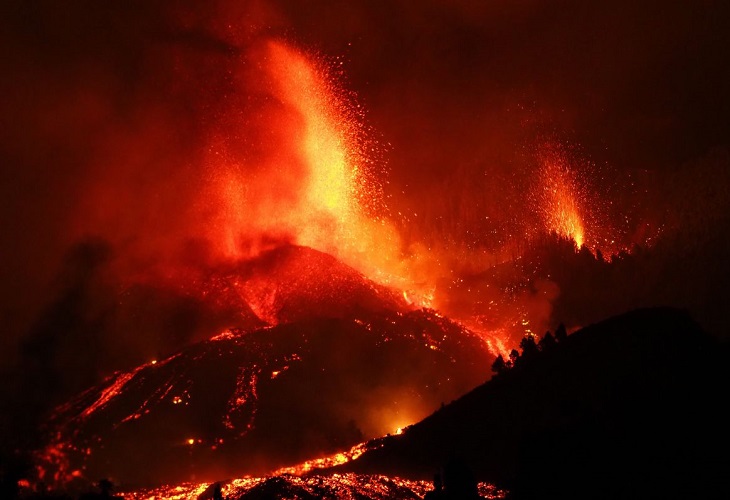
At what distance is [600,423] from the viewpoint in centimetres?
4250

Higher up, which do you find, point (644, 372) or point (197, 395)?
point (197, 395)

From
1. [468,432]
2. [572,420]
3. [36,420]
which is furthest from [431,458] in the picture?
[36,420]

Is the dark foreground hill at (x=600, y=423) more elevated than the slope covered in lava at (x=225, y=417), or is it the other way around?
the slope covered in lava at (x=225, y=417)

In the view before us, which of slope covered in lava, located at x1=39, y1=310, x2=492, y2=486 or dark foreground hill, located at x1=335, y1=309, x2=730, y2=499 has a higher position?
slope covered in lava, located at x1=39, y1=310, x2=492, y2=486

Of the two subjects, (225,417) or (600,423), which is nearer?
(600,423)

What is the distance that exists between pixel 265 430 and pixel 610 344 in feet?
321

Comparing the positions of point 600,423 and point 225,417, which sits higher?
point 225,417

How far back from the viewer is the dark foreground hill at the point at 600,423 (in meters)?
29.5

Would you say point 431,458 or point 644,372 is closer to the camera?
point 644,372

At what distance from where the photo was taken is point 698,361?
82438mm

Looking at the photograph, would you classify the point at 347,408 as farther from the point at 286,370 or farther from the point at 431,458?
the point at 431,458

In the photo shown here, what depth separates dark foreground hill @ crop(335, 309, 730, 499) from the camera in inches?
1160

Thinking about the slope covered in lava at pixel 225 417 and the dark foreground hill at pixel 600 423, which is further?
the slope covered in lava at pixel 225 417

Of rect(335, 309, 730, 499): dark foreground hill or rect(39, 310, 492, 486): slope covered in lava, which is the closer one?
rect(335, 309, 730, 499): dark foreground hill
